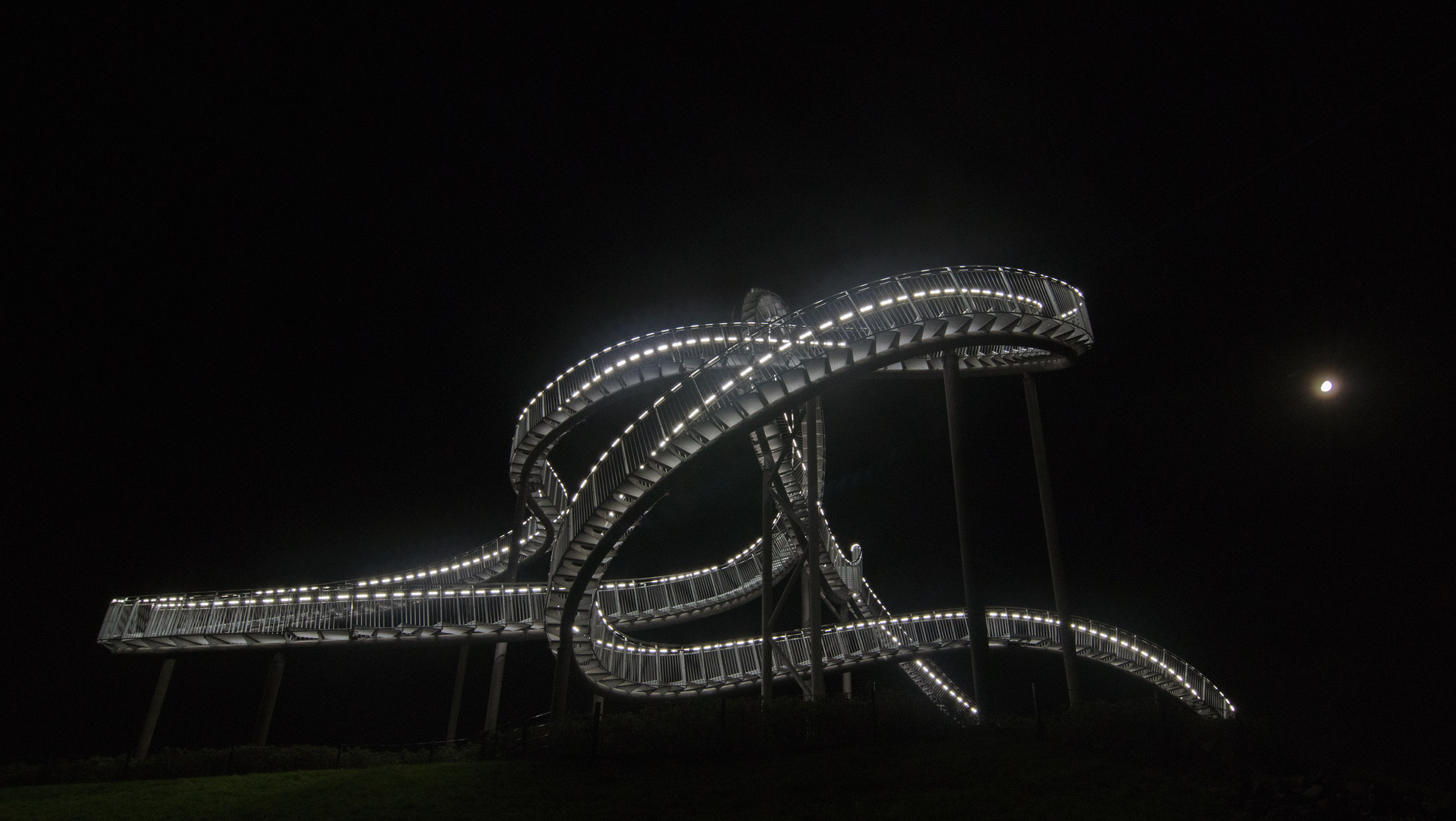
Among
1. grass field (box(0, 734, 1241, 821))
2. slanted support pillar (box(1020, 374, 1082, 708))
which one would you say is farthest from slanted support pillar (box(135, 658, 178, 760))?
slanted support pillar (box(1020, 374, 1082, 708))

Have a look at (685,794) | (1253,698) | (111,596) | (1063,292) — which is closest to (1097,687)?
(1253,698)

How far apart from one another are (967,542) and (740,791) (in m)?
8.20

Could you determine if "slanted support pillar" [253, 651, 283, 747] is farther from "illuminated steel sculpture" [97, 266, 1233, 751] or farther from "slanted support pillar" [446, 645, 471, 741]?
"slanted support pillar" [446, 645, 471, 741]

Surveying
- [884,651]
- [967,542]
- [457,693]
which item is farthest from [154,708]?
[967,542]

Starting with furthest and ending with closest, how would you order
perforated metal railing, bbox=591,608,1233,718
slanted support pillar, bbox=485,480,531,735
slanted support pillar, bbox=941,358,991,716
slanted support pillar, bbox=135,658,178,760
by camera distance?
slanted support pillar, bbox=485,480,531,735, perforated metal railing, bbox=591,608,1233,718, slanted support pillar, bbox=135,658,178,760, slanted support pillar, bbox=941,358,991,716

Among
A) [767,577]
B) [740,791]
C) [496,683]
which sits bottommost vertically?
[740,791]

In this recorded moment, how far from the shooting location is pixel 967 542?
16547 mm

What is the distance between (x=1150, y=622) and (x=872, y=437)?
16.8 meters

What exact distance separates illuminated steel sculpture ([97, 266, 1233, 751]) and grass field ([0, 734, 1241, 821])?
4231 millimetres

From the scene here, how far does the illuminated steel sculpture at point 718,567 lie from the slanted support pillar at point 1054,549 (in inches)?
3.8

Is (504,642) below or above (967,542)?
below

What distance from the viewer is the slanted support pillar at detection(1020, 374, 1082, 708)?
18.2 metres

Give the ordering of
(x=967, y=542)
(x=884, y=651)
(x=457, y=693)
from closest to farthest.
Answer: (x=967, y=542) → (x=884, y=651) → (x=457, y=693)

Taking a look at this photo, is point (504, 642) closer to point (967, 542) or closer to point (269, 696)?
point (269, 696)
